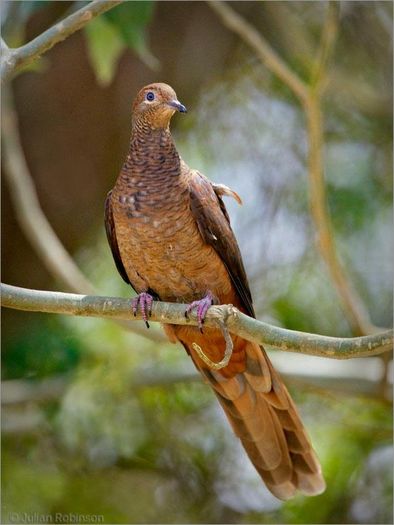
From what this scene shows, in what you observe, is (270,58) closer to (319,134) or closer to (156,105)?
(319,134)

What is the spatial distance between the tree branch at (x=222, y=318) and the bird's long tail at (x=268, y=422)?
0.92 meters

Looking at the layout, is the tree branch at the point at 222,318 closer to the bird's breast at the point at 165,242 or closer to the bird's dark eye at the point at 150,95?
the bird's breast at the point at 165,242

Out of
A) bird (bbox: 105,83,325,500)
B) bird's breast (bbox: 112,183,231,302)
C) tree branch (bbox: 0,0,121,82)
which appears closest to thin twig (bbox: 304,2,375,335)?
bird (bbox: 105,83,325,500)

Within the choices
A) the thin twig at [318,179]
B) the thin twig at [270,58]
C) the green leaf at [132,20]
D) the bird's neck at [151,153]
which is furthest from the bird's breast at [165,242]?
the thin twig at [270,58]

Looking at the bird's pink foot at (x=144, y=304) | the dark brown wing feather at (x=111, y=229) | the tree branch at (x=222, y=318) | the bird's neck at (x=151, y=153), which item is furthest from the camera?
the dark brown wing feather at (x=111, y=229)

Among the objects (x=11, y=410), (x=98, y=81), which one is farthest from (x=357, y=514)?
(x=98, y=81)

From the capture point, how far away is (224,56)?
709cm

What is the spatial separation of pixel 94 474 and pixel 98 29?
3092mm

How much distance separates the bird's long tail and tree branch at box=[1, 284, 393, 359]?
92cm

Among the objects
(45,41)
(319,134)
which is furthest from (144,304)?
(319,134)

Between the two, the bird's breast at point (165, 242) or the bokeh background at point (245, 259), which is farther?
the bokeh background at point (245, 259)

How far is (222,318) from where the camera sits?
3.71 meters

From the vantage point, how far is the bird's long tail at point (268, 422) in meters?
4.81

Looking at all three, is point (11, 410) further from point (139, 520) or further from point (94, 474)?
point (139, 520)
